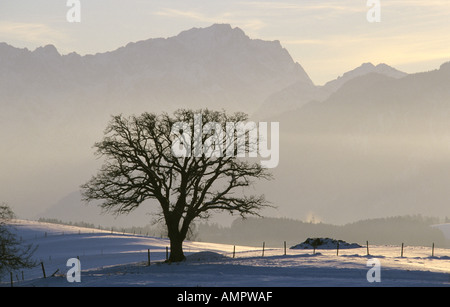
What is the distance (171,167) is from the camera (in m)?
70.6

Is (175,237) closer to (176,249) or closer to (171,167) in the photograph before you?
(176,249)

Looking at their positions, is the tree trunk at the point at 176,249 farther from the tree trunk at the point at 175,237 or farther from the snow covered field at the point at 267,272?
the snow covered field at the point at 267,272

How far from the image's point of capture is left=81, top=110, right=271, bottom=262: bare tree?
229 feet

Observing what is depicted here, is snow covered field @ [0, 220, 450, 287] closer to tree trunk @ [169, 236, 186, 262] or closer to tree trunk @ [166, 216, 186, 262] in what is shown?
tree trunk @ [169, 236, 186, 262]

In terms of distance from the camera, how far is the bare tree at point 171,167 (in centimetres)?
6994

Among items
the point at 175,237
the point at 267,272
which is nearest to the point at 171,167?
the point at 175,237

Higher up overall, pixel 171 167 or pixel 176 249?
pixel 171 167

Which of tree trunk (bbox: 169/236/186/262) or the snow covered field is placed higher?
tree trunk (bbox: 169/236/186/262)

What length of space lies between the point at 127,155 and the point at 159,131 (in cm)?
381

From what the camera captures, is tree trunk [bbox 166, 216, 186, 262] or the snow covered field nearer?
the snow covered field

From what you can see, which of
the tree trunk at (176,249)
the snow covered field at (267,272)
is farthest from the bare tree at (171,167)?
the snow covered field at (267,272)

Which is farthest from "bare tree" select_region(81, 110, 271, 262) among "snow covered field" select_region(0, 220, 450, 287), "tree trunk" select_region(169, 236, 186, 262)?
"snow covered field" select_region(0, 220, 450, 287)
